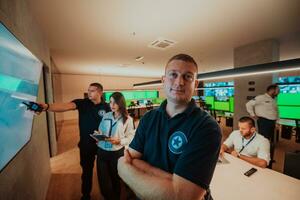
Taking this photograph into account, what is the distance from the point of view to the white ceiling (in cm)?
195

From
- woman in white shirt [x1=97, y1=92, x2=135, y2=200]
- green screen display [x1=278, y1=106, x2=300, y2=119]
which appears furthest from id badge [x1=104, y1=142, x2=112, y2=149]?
green screen display [x1=278, y1=106, x2=300, y2=119]

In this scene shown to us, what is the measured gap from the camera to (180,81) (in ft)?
3.10

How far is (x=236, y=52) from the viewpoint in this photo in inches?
150

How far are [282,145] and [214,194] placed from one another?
185 inches

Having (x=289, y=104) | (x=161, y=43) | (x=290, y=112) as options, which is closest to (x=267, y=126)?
(x=290, y=112)

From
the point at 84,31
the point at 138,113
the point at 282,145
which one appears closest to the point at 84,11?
the point at 84,31

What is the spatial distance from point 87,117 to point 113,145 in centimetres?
60

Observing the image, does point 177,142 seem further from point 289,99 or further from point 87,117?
point 289,99

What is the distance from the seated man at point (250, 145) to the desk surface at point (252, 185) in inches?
9.3

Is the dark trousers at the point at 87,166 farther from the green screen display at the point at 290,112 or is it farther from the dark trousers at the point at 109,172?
the green screen display at the point at 290,112

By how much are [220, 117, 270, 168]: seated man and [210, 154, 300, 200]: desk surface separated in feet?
0.77

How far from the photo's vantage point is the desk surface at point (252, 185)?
1.23m

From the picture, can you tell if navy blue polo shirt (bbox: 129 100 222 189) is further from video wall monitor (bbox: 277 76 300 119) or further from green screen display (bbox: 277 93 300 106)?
green screen display (bbox: 277 93 300 106)

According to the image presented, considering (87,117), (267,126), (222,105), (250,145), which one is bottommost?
(267,126)
